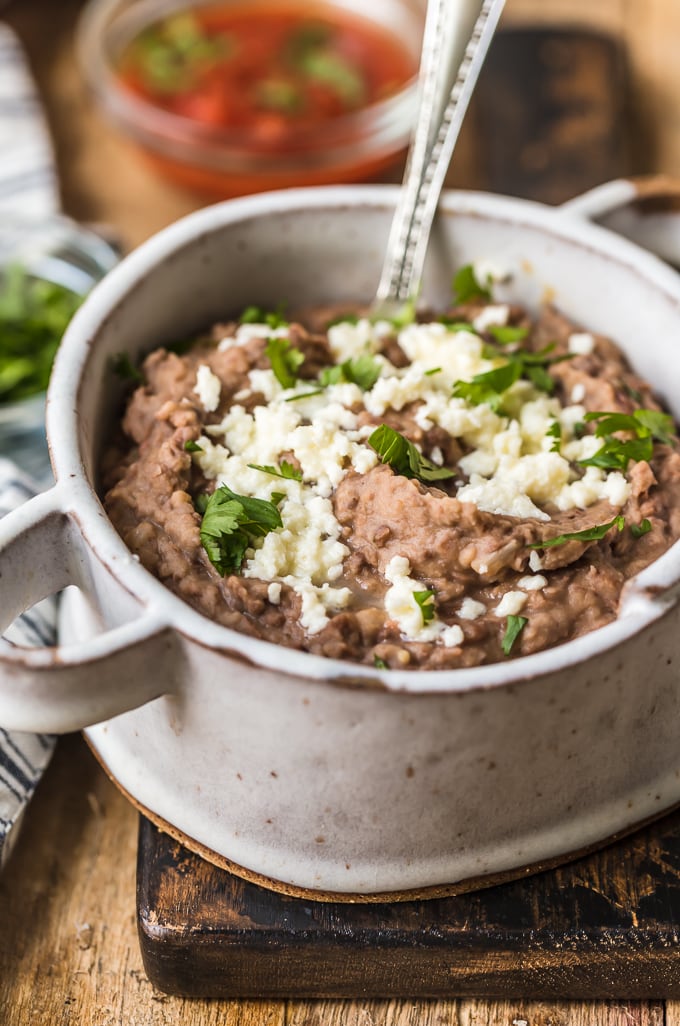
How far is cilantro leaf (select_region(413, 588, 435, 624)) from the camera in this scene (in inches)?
76.0

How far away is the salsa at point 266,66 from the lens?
3703 millimetres

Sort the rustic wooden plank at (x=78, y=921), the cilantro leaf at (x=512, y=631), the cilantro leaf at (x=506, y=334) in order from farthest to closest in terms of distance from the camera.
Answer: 1. the cilantro leaf at (x=506, y=334)
2. the rustic wooden plank at (x=78, y=921)
3. the cilantro leaf at (x=512, y=631)

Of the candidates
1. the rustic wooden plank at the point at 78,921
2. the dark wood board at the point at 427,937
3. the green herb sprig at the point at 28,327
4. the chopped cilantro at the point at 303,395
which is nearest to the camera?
the dark wood board at the point at 427,937

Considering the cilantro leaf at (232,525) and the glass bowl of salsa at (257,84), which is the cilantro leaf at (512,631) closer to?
the cilantro leaf at (232,525)

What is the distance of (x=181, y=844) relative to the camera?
2.17 meters

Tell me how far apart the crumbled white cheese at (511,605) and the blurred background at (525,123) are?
1.92 m

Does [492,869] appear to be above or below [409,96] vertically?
below

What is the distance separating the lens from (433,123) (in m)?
2.48

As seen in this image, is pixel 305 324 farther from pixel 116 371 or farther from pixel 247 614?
pixel 247 614

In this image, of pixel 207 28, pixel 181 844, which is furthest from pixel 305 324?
pixel 207 28

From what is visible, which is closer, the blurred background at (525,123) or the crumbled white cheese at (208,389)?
the crumbled white cheese at (208,389)

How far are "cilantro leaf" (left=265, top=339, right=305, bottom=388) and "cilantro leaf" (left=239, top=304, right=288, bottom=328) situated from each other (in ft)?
0.35

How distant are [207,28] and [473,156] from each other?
95 centimetres

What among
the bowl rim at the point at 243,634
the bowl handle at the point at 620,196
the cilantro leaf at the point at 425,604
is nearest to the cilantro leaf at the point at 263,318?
the bowl rim at the point at 243,634
